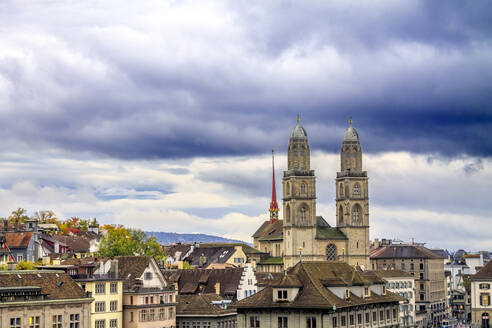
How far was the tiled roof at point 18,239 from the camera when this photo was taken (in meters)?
157

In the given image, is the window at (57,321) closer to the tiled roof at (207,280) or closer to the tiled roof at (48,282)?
the tiled roof at (48,282)

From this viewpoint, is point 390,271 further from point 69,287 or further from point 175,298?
point 69,287

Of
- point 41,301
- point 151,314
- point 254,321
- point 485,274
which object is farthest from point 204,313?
point 485,274

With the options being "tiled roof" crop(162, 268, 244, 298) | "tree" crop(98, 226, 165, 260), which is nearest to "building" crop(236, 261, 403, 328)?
"tiled roof" crop(162, 268, 244, 298)

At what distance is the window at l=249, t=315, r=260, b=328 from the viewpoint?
104625 millimetres

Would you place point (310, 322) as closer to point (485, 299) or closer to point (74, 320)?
point (74, 320)

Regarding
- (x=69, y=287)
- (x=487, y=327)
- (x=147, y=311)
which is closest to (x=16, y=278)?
(x=69, y=287)

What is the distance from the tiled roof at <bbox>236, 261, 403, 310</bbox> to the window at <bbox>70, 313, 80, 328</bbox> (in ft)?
70.5

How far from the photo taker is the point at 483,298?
170625mm

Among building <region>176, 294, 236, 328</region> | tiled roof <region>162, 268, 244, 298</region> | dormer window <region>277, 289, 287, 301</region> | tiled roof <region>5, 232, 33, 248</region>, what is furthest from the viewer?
tiled roof <region>5, 232, 33, 248</region>

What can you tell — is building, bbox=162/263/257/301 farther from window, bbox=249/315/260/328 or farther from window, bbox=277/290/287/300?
window, bbox=277/290/287/300

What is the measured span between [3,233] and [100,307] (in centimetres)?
4746

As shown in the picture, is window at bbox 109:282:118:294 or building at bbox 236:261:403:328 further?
window at bbox 109:282:118:294

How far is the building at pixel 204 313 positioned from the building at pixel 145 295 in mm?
2435
